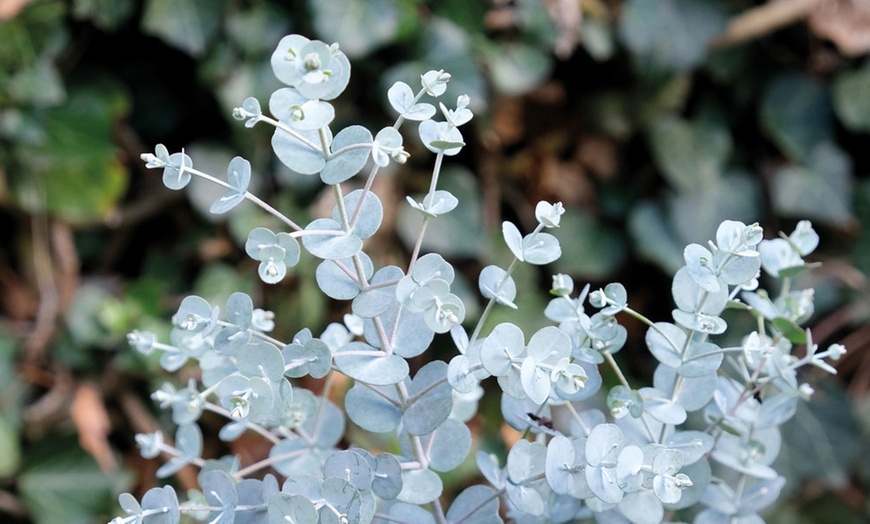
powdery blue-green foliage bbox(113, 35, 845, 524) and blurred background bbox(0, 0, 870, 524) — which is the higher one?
powdery blue-green foliage bbox(113, 35, 845, 524)

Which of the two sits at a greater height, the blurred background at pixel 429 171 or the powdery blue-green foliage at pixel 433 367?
the powdery blue-green foliage at pixel 433 367

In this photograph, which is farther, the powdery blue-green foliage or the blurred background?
the blurred background

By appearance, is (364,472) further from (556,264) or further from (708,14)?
(708,14)

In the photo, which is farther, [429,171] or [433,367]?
[429,171]

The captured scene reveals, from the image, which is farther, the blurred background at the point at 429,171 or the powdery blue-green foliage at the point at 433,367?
Result: the blurred background at the point at 429,171
